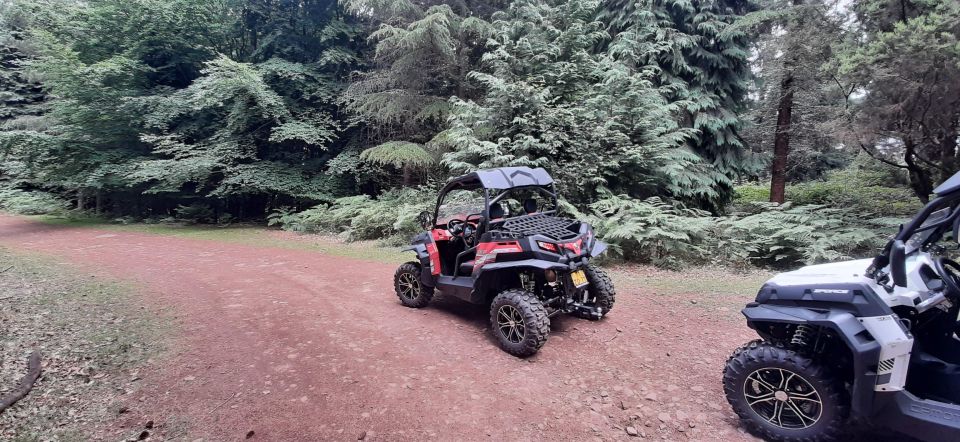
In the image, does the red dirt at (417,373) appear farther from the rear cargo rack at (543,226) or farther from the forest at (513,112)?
the forest at (513,112)

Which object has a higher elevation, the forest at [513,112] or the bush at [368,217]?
the forest at [513,112]

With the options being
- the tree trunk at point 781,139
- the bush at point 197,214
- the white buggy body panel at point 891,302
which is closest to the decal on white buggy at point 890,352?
the white buggy body panel at point 891,302

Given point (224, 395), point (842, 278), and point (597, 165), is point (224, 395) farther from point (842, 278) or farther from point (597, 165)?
point (597, 165)

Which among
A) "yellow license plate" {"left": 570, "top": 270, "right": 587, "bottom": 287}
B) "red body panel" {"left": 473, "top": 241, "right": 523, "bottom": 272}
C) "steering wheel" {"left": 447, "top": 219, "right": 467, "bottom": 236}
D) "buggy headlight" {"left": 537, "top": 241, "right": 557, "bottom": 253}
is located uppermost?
"steering wheel" {"left": 447, "top": 219, "right": 467, "bottom": 236}

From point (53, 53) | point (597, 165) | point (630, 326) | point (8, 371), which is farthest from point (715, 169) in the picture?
point (53, 53)

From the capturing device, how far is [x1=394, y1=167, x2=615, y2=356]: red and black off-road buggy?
387 centimetres

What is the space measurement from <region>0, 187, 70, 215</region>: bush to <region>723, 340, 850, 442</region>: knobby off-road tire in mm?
24751

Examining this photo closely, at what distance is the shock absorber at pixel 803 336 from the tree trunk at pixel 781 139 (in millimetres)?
10035

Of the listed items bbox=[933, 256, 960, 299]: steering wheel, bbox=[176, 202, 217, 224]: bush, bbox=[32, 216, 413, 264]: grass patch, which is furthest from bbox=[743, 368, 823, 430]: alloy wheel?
bbox=[176, 202, 217, 224]: bush

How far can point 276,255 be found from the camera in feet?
30.5

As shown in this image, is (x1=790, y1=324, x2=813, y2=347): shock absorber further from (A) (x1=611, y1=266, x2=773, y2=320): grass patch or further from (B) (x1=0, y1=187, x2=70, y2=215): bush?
(B) (x1=0, y1=187, x2=70, y2=215): bush

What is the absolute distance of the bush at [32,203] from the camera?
18.0 meters

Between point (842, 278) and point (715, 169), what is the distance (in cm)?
1000

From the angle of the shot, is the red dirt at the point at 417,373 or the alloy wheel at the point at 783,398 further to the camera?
the red dirt at the point at 417,373
